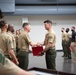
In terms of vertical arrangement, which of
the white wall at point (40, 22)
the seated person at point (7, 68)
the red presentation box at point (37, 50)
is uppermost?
the white wall at point (40, 22)

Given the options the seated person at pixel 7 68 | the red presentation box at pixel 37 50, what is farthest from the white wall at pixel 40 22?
the seated person at pixel 7 68

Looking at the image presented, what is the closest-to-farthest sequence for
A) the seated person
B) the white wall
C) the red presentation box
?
the seated person
the red presentation box
the white wall

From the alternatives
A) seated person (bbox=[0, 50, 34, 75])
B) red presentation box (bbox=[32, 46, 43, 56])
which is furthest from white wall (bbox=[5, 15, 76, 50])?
seated person (bbox=[0, 50, 34, 75])

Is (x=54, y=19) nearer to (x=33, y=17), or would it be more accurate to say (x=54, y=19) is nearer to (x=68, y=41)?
(x=33, y=17)

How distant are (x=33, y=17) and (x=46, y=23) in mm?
8134

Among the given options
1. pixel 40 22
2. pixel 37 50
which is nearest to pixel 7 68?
pixel 37 50

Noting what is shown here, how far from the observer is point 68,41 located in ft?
30.7

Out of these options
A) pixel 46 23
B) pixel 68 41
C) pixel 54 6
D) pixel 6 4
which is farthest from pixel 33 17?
pixel 46 23

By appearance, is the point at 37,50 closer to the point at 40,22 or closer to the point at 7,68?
the point at 7,68

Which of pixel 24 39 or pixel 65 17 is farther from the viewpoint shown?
pixel 65 17

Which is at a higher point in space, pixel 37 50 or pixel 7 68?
pixel 7 68

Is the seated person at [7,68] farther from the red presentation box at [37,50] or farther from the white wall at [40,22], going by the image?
the white wall at [40,22]

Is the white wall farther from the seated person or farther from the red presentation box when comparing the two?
the seated person

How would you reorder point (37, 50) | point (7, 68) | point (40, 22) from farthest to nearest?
1. point (40, 22)
2. point (37, 50)
3. point (7, 68)
